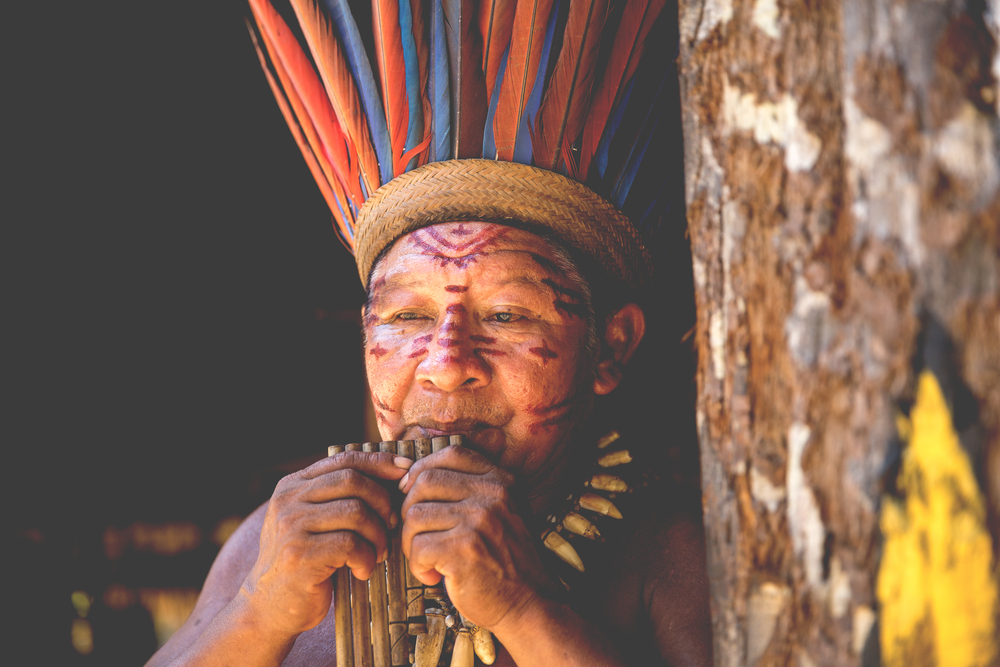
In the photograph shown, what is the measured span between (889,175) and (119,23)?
10.4ft

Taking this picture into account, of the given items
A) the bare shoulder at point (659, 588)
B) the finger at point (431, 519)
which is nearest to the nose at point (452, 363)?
the finger at point (431, 519)

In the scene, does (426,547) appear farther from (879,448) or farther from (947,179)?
(947,179)

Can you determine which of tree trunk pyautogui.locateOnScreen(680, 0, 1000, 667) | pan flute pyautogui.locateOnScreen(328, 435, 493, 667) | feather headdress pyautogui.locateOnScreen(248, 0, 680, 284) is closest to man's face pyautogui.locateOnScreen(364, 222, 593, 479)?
feather headdress pyautogui.locateOnScreen(248, 0, 680, 284)

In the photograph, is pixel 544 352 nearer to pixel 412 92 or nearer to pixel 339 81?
pixel 412 92

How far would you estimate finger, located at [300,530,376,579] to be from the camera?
1.45m

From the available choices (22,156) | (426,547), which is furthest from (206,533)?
(426,547)

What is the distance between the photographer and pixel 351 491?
1.48 meters

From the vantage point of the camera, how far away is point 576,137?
1.96 m

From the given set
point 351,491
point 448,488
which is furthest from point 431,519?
point 351,491

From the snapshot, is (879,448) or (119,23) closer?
(879,448)

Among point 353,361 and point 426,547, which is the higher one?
point 353,361

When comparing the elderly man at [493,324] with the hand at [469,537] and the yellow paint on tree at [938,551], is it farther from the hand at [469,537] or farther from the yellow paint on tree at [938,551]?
the yellow paint on tree at [938,551]

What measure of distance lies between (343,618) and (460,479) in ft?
1.29

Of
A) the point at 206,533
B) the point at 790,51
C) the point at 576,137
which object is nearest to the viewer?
the point at 790,51
